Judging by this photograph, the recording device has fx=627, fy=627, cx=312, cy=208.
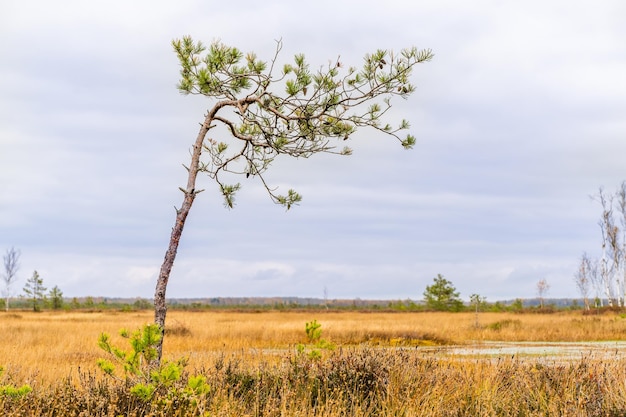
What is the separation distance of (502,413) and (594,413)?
1.06m

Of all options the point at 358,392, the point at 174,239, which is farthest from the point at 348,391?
the point at 174,239

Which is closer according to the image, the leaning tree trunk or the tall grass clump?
the tall grass clump

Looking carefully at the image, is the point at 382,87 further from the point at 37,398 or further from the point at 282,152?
the point at 37,398

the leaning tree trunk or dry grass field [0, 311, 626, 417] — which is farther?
the leaning tree trunk

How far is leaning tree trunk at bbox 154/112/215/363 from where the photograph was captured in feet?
26.8

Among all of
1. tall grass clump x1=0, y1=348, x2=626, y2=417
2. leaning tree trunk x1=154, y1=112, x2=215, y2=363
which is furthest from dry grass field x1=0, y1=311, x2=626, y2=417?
leaning tree trunk x1=154, y1=112, x2=215, y2=363

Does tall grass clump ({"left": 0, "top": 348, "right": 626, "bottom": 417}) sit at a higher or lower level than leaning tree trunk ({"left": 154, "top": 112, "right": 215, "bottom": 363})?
lower

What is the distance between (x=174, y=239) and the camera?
8.33 m

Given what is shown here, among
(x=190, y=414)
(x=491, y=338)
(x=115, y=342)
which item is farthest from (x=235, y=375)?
(x=491, y=338)

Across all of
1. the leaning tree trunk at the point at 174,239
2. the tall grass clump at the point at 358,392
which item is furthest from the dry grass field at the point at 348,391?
the leaning tree trunk at the point at 174,239

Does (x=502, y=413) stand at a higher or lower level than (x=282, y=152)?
lower

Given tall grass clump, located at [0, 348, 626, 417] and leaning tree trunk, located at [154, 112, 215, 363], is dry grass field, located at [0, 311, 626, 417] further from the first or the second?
leaning tree trunk, located at [154, 112, 215, 363]

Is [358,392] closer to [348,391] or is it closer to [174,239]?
[348,391]

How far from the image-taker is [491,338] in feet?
85.7
